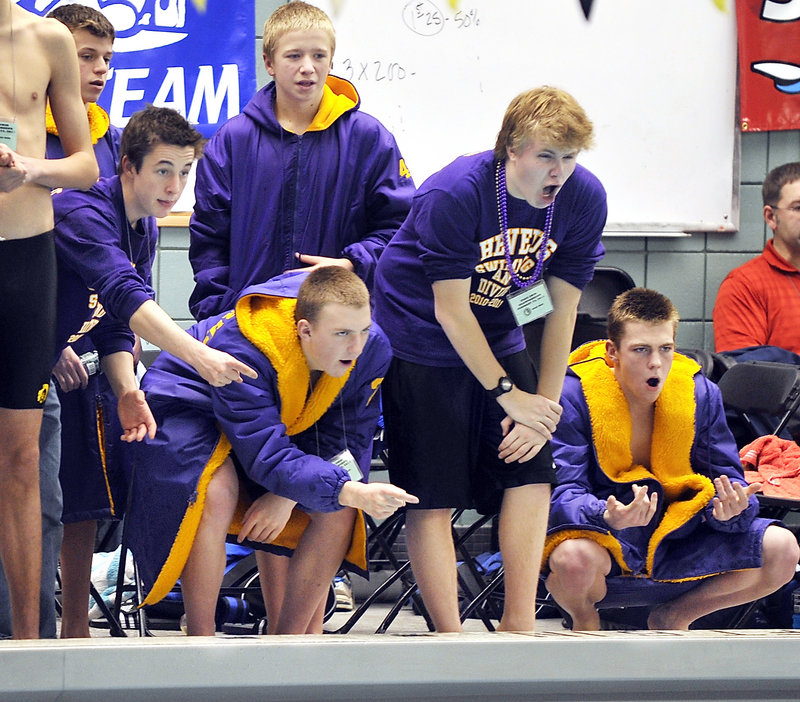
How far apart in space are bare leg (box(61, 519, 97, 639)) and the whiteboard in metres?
2.04

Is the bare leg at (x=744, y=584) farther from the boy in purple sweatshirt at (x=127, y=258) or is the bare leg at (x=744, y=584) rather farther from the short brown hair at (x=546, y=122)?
the boy in purple sweatshirt at (x=127, y=258)

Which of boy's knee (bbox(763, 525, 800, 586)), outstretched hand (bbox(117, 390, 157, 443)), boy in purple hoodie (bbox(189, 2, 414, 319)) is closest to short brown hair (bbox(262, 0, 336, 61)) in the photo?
boy in purple hoodie (bbox(189, 2, 414, 319))

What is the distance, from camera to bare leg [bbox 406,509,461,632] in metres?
2.48

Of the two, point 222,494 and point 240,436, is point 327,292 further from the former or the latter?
point 222,494

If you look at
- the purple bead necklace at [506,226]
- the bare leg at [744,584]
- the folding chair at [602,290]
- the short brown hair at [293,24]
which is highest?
the short brown hair at [293,24]

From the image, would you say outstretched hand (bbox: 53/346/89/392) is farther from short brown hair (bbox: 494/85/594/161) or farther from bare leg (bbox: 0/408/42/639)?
short brown hair (bbox: 494/85/594/161)

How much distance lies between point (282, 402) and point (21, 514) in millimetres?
575

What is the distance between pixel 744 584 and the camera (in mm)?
2807

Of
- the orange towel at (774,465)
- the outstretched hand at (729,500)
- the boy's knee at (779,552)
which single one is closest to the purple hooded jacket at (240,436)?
the outstretched hand at (729,500)

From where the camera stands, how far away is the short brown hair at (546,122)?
2322mm

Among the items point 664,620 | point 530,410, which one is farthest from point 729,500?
point 530,410

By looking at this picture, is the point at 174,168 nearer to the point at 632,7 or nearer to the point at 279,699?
the point at 279,699

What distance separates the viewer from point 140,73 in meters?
4.18

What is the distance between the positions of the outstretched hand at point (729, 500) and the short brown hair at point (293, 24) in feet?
4.81
